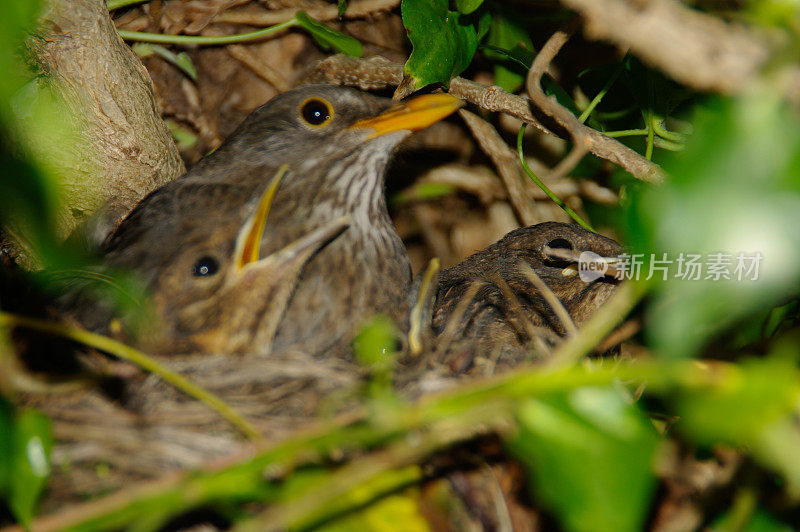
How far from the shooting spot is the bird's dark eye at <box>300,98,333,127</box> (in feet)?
5.50

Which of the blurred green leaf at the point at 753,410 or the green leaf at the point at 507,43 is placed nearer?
the blurred green leaf at the point at 753,410

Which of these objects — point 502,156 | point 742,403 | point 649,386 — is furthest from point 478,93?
point 742,403

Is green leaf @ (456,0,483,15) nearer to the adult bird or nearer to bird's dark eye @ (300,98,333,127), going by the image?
the adult bird

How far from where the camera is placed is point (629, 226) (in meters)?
0.71

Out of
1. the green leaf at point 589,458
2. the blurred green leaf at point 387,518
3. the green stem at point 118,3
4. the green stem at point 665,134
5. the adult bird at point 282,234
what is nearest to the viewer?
the green leaf at point 589,458

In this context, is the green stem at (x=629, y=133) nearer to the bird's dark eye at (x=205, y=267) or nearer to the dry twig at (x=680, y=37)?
the dry twig at (x=680, y=37)

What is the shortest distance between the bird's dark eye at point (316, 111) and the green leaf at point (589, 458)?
1.21 metres


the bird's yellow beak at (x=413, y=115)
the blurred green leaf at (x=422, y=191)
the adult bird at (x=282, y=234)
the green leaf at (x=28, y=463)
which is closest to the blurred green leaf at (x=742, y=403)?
the green leaf at (x=28, y=463)

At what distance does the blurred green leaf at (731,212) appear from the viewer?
23.1 inches

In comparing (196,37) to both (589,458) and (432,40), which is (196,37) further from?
(589,458)

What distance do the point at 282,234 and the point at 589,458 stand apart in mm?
1000

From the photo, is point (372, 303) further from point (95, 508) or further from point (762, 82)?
point (762, 82)

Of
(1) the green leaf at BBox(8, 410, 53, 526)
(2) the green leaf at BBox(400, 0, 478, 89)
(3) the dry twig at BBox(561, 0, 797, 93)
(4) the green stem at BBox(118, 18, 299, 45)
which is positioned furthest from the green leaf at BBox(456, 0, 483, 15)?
(1) the green leaf at BBox(8, 410, 53, 526)

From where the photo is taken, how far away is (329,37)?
1907 mm
